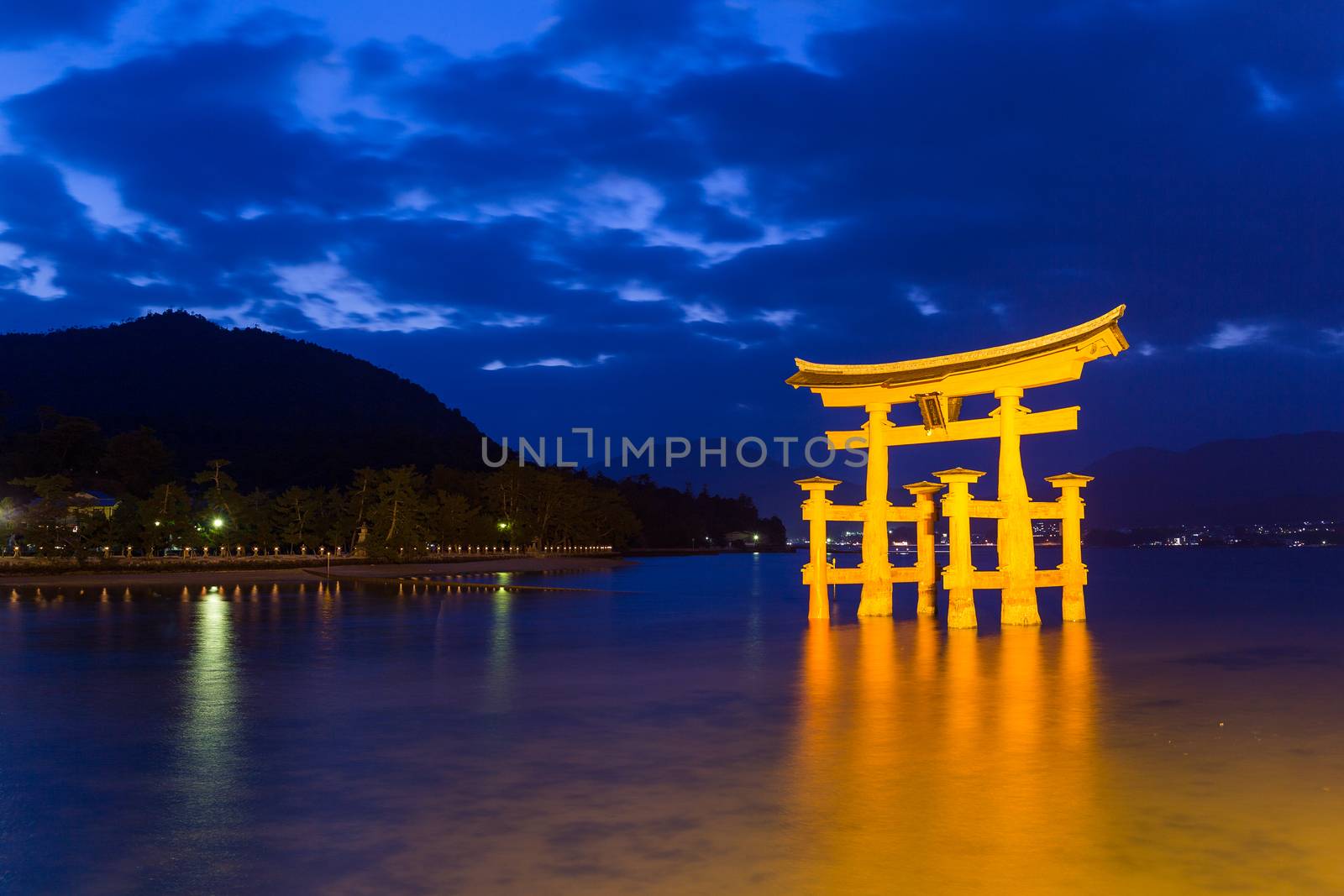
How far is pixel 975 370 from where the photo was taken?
2409 cm

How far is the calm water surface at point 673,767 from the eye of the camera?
23.4 ft

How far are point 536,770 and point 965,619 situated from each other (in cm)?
1681

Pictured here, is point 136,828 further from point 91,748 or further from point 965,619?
point 965,619

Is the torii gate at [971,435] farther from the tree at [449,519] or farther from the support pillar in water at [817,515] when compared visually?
the tree at [449,519]

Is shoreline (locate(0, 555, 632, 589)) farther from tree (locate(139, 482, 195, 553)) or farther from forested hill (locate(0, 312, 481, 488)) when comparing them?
forested hill (locate(0, 312, 481, 488))

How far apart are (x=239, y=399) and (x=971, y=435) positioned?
147m

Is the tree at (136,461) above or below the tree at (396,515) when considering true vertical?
above

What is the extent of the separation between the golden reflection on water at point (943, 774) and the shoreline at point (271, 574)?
43809 mm

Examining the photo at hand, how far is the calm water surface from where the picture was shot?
23.4 ft


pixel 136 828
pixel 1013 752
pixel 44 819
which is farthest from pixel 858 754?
pixel 44 819

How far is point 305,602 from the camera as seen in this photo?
3909cm

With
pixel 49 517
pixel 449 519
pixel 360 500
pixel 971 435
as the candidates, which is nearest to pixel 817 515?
pixel 971 435

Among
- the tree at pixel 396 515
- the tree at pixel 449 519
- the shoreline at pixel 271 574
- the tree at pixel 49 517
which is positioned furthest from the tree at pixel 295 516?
the tree at pixel 49 517

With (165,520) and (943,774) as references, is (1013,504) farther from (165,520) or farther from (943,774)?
(165,520)
